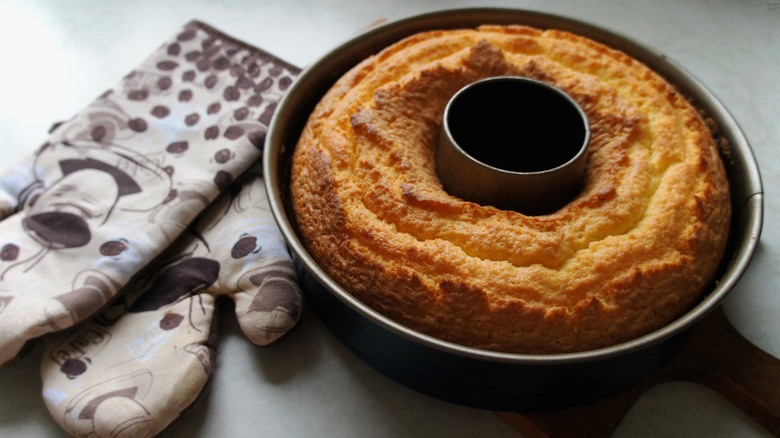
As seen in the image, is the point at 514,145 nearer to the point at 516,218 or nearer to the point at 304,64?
the point at 516,218

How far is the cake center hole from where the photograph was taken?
126cm

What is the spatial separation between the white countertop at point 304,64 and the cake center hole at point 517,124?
38cm

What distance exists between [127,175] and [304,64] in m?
0.74

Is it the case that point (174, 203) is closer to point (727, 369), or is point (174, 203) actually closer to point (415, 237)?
point (415, 237)

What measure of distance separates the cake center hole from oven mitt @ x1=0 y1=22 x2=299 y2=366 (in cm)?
54

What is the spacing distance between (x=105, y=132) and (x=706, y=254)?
141 cm

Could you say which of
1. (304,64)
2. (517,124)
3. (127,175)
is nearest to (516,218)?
(517,124)

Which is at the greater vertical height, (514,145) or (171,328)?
(514,145)

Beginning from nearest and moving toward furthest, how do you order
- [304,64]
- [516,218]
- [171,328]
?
1. [516,218]
2. [171,328]
3. [304,64]

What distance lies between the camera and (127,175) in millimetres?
1485

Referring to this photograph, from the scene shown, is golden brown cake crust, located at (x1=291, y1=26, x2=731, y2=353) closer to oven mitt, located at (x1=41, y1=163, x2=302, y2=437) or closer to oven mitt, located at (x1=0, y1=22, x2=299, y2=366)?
oven mitt, located at (x1=41, y1=163, x2=302, y2=437)

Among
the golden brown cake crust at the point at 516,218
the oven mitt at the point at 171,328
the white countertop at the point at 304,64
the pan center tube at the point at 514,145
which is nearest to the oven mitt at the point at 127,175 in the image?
the oven mitt at the point at 171,328

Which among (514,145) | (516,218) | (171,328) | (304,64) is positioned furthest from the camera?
(304,64)

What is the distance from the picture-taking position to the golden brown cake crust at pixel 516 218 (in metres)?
1.05
